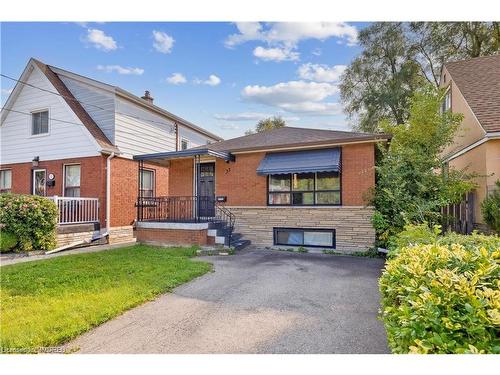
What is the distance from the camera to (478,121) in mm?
8875

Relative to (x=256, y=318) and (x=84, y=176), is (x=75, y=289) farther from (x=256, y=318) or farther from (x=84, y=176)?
(x=84, y=176)

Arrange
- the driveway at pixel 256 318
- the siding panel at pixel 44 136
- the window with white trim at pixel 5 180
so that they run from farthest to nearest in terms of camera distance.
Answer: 1. the window with white trim at pixel 5 180
2. the siding panel at pixel 44 136
3. the driveway at pixel 256 318

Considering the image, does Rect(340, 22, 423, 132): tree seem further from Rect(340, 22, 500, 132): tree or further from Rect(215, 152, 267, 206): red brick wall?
Rect(215, 152, 267, 206): red brick wall

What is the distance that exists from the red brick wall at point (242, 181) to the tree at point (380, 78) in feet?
40.8

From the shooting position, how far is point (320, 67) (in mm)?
5797

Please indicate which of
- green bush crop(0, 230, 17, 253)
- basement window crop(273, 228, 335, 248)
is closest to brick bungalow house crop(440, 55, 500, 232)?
basement window crop(273, 228, 335, 248)

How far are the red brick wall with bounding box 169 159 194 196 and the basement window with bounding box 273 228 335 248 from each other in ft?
13.2

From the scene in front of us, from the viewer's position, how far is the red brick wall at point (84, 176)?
434 inches

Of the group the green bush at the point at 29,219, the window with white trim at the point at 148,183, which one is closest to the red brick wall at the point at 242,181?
the window with white trim at the point at 148,183

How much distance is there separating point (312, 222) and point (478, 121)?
5.82m

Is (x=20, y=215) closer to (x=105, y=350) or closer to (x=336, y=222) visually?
(x=105, y=350)

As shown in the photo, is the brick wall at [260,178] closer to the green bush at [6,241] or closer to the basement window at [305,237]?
the basement window at [305,237]

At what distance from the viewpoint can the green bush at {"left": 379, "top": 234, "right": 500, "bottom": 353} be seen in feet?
5.75
